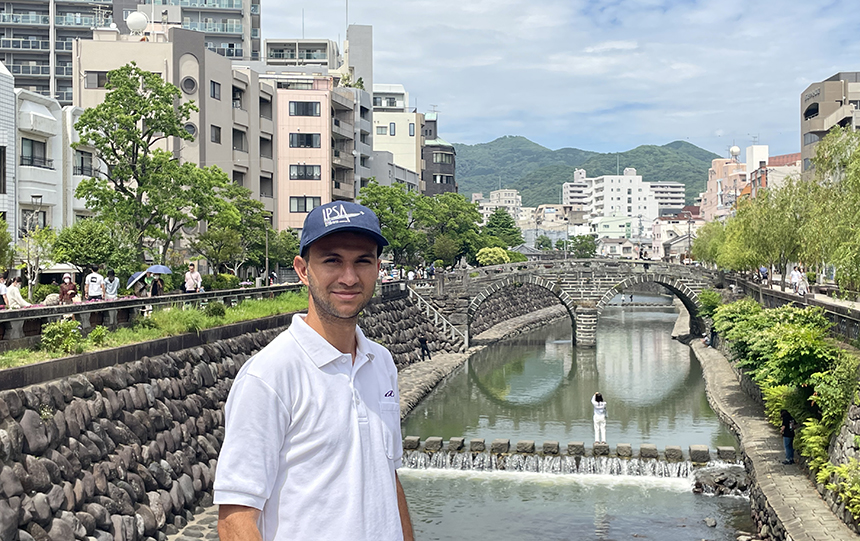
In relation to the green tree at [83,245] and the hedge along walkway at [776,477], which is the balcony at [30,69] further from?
the hedge along walkway at [776,477]

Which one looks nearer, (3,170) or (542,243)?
(3,170)

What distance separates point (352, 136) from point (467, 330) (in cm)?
1698

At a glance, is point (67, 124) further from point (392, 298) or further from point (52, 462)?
point (52, 462)

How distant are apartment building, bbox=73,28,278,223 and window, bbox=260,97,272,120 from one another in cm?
256

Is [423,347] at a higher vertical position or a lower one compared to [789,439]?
higher

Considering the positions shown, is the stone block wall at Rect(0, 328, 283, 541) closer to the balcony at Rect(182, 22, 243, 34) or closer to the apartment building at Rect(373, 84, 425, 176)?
the balcony at Rect(182, 22, 243, 34)

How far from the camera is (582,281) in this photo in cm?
5078

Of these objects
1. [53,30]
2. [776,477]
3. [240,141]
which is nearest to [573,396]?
[776,477]

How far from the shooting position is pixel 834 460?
1559 centimetres

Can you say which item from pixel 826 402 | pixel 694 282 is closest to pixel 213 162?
pixel 694 282

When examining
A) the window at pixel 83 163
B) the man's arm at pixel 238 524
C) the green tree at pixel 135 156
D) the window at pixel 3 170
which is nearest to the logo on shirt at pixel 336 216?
the man's arm at pixel 238 524

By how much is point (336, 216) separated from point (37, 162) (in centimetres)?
3401

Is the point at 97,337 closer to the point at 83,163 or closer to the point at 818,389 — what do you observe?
the point at 818,389

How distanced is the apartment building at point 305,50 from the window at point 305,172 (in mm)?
32063
